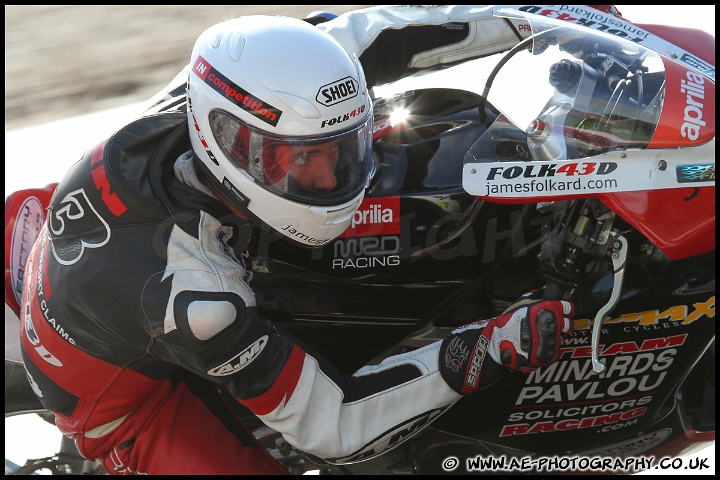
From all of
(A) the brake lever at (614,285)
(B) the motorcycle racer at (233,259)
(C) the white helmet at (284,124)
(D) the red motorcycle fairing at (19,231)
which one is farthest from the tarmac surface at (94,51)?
(A) the brake lever at (614,285)

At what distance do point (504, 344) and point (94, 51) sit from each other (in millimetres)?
4987

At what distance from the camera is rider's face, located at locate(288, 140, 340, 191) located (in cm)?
257

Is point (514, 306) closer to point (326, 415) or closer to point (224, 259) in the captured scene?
point (326, 415)

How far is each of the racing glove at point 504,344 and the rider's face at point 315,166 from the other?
593 millimetres

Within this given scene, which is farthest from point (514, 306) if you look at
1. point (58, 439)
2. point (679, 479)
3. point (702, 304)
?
point (58, 439)

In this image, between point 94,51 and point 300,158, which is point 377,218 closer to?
point 300,158

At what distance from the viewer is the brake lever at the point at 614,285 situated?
95.7 inches

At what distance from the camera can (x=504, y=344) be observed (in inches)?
98.7

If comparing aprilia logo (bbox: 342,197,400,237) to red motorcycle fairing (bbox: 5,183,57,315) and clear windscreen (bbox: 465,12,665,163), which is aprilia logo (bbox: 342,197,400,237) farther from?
red motorcycle fairing (bbox: 5,183,57,315)

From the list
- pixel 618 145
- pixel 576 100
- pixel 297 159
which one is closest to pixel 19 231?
pixel 297 159

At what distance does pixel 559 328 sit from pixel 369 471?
0.96m

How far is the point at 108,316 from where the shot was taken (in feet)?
8.50

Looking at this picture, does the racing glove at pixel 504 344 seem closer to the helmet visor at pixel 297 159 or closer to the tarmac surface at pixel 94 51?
the helmet visor at pixel 297 159

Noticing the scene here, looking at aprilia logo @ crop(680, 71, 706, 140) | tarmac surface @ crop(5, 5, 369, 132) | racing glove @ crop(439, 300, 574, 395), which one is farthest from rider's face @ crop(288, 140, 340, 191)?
tarmac surface @ crop(5, 5, 369, 132)
